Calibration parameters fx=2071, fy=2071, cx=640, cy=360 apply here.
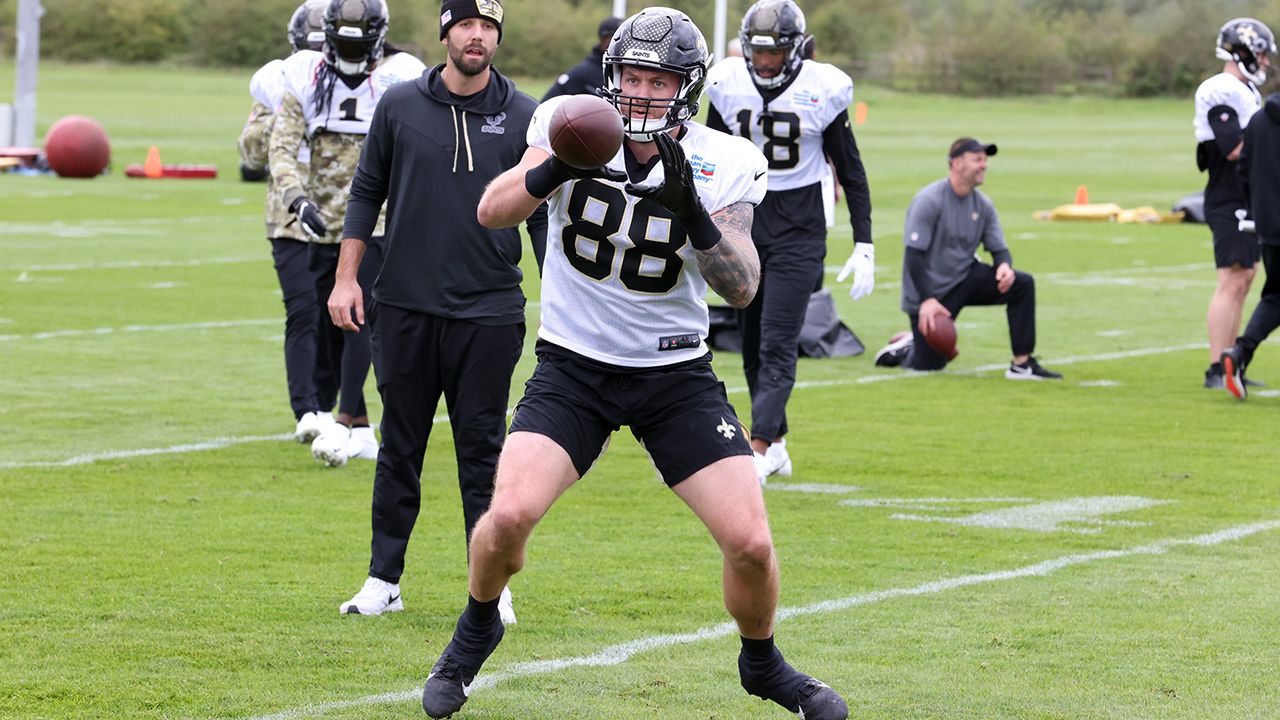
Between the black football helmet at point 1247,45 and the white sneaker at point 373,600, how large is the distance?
293 inches

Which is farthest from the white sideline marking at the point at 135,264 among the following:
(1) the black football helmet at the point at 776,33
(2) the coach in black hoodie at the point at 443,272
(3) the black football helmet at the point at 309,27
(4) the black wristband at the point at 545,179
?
(4) the black wristband at the point at 545,179

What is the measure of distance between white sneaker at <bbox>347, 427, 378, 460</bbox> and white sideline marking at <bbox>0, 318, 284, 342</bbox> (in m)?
4.59

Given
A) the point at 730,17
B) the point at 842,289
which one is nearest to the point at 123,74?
the point at 730,17

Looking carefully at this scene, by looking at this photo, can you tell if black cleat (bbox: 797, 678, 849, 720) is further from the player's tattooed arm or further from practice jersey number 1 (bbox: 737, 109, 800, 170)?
practice jersey number 1 (bbox: 737, 109, 800, 170)

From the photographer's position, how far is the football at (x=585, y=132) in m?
4.84

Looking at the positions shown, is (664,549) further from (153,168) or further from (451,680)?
(153,168)

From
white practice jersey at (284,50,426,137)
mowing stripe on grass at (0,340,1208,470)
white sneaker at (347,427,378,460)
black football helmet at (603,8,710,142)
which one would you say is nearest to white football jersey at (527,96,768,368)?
black football helmet at (603,8,710,142)

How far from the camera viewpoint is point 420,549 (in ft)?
24.6

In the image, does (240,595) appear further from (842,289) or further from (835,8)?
(835,8)

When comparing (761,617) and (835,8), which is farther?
(835,8)

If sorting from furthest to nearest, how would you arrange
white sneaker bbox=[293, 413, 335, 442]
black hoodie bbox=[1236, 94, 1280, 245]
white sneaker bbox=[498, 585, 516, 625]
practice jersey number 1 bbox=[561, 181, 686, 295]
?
black hoodie bbox=[1236, 94, 1280, 245]
white sneaker bbox=[293, 413, 335, 442]
white sneaker bbox=[498, 585, 516, 625]
practice jersey number 1 bbox=[561, 181, 686, 295]

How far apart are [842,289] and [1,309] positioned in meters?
7.31

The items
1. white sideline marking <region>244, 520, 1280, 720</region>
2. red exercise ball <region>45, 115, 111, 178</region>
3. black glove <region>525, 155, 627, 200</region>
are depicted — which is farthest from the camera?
red exercise ball <region>45, 115, 111, 178</region>

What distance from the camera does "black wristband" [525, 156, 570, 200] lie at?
500cm
